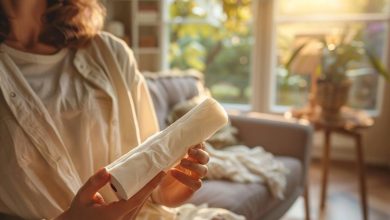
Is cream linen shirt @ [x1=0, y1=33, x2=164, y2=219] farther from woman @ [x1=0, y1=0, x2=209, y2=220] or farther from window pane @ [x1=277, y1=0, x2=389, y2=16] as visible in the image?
window pane @ [x1=277, y1=0, x2=389, y2=16]

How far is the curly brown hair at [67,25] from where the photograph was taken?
96 cm

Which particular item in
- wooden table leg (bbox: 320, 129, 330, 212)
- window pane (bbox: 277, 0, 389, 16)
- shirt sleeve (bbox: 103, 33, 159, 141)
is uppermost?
window pane (bbox: 277, 0, 389, 16)

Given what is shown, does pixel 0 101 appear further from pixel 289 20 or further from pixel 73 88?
pixel 289 20

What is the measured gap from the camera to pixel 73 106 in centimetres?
87

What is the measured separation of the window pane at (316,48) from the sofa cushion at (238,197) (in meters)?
1.06

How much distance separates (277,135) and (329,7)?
61.5 inches

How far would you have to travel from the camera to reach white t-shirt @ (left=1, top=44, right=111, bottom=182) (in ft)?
2.81

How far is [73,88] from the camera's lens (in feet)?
2.97

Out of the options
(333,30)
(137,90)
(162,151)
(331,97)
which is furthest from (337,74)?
(162,151)

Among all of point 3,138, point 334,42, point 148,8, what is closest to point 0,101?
point 3,138

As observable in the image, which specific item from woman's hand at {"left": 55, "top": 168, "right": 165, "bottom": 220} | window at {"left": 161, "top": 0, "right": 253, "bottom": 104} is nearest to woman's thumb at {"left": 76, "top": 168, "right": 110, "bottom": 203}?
woman's hand at {"left": 55, "top": 168, "right": 165, "bottom": 220}

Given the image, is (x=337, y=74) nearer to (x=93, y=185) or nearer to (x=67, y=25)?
(x=67, y=25)

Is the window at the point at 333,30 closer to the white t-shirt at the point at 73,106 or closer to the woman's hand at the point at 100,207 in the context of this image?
the white t-shirt at the point at 73,106

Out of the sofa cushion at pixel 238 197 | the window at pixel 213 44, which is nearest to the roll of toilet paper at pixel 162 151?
the sofa cushion at pixel 238 197
